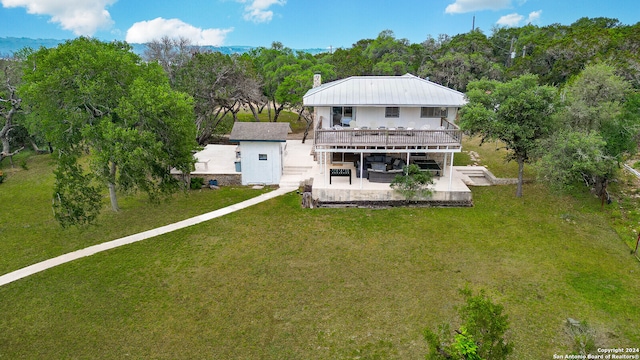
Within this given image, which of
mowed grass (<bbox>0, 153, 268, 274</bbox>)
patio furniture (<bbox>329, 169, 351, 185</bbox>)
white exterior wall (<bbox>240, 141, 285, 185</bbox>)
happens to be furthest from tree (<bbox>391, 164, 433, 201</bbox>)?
mowed grass (<bbox>0, 153, 268, 274</bbox>)

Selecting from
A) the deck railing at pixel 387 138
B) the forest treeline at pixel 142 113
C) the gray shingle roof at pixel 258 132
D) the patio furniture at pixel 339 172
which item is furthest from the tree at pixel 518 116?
the gray shingle roof at pixel 258 132

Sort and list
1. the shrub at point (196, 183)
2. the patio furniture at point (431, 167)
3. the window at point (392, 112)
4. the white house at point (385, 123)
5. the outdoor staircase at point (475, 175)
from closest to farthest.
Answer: the white house at point (385, 123) < the patio furniture at point (431, 167) < the shrub at point (196, 183) < the outdoor staircase at point (475, 175) < the window at point (392, 112)

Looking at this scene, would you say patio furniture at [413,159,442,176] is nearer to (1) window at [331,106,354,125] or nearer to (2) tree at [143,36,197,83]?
(1) window at [331,106,354,125]

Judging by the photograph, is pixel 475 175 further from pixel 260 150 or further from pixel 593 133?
pixel 260 150

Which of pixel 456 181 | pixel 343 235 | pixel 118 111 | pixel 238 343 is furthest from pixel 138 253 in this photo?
pixel 456 181

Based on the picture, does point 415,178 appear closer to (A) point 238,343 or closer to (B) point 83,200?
(A) point 238,343

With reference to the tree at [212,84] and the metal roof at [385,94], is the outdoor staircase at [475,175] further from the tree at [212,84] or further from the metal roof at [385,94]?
the tree at [212,84]
